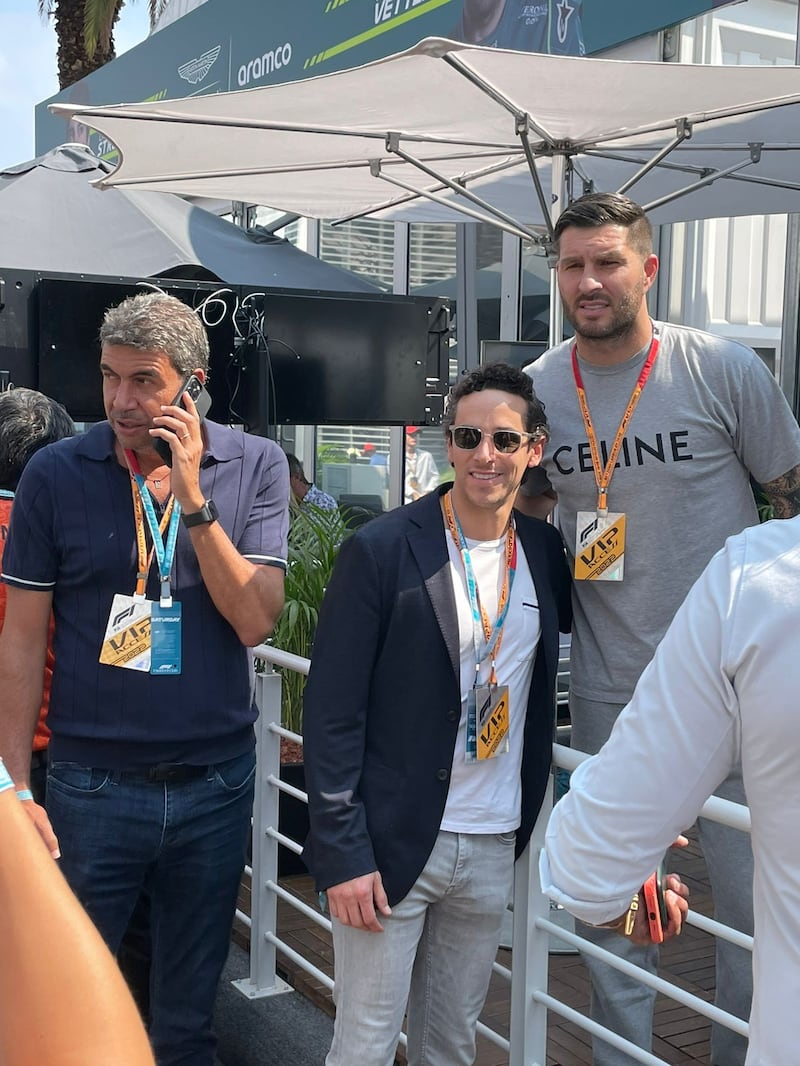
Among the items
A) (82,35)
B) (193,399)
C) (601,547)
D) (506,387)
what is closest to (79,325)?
(193,399)

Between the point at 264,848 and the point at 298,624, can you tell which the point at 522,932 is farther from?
the point at 298,624

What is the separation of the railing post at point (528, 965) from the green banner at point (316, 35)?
5.45m

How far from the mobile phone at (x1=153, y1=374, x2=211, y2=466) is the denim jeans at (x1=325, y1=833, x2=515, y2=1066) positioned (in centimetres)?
105

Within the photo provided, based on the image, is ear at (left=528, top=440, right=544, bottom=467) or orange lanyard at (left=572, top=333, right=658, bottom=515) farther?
orange lanyard at (left=572, top=333, right=658, bottom=515)

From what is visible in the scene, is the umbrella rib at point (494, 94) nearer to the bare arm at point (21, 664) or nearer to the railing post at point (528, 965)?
the bare arm at point (21, 664)

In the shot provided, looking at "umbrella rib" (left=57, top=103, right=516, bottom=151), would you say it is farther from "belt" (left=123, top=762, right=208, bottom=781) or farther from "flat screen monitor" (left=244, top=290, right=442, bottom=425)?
"belt" (left=123, top=762, right=208, bottom=781)

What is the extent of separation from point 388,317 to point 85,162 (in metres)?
2.36

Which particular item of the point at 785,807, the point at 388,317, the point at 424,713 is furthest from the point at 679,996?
the point at 388,317

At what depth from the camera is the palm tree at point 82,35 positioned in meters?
17.6

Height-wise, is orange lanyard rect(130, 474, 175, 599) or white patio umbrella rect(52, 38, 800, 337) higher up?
white patio umbrella rect(52, 38, 800, 337)

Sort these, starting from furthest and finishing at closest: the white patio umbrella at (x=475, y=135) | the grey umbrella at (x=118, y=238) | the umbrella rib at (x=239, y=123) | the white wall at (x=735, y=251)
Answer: the white wall at (x=735, y=251) → the grey umbrella at (x=118, y=238) → the umbrella rib at (x=239, y=123) → the white patio umbrella at (x=475, y=135)

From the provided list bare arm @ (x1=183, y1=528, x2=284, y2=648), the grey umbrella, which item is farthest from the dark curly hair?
the grey umbrella

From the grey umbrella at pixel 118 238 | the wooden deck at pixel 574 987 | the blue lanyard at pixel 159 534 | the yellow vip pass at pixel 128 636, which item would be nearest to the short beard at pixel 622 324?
the blue lanyard at pixel 159 534

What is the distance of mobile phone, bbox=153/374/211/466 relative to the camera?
2764 mm
